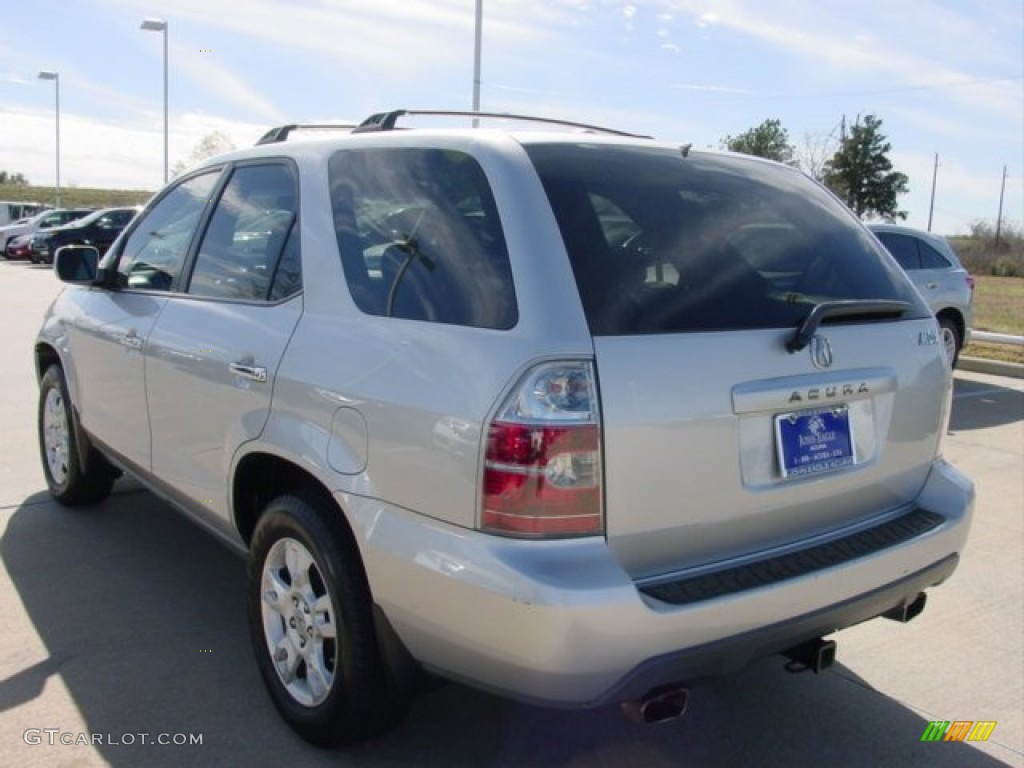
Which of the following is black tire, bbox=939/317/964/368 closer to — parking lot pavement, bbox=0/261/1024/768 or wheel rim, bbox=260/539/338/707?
parking lot pavement, bbox=0/261/1024/768

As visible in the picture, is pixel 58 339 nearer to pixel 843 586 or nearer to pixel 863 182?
pixel 843 586

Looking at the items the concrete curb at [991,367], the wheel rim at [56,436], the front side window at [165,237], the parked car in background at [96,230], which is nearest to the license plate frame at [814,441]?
the front side window at [165,237]

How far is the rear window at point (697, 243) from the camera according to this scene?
2.42m

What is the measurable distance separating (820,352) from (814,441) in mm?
245

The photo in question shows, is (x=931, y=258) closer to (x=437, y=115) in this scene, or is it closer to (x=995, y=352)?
(x=995, y=352)

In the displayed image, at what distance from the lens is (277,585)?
2984 millimetres

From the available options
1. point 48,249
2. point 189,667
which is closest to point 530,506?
point 189,667

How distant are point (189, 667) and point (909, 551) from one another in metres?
2.42

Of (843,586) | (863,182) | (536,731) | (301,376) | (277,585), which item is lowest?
(536,731)

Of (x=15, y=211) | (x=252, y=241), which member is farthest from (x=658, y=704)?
(x=15, y=211)

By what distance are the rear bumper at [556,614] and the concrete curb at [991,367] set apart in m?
10.3

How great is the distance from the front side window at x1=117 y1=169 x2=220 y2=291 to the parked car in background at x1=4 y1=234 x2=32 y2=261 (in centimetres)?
2935

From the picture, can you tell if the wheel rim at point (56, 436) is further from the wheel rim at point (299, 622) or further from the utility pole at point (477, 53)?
the utility pole at point (477, 53)

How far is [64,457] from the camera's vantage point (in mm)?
4969
